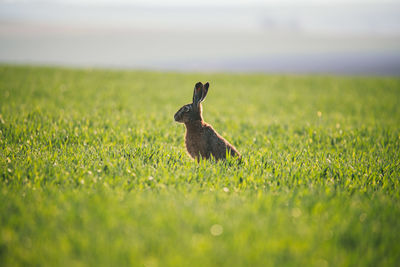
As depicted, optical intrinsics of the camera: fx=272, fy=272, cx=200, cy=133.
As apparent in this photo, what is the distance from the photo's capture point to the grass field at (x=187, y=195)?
261cm

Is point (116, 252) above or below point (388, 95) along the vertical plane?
below

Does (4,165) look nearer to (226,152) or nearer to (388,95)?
(226,152)

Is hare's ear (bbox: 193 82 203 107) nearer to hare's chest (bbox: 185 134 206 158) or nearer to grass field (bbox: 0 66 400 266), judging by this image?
hare's chest (bbox: 185 134 206 158)

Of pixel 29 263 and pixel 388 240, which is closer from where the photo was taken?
pixel 29 263

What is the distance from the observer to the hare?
4789 millimetres

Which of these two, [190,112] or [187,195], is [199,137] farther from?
[187,195]

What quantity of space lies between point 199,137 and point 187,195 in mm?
1394

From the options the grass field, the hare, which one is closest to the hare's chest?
the hare

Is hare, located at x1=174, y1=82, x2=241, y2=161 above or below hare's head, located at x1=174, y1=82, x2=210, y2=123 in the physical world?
below

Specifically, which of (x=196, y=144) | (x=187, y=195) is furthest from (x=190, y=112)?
(x=187, y=195)

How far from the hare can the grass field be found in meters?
0.29

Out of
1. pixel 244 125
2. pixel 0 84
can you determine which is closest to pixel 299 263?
pixel 244 125

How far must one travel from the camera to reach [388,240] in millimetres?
2930

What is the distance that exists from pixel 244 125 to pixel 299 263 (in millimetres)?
6233
